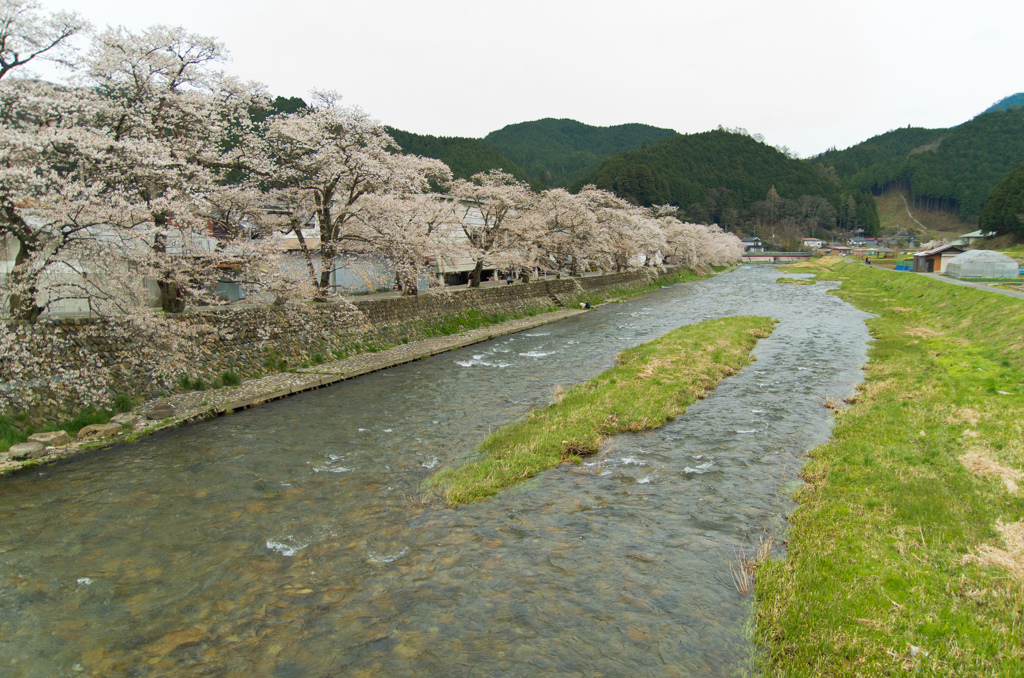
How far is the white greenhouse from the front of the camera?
43.3 meters

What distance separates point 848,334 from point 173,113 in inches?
1281

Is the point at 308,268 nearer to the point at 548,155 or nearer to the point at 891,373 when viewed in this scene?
the point at 891,373

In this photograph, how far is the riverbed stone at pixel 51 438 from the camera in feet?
44.8

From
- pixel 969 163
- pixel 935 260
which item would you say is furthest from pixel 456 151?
pixel 969 163

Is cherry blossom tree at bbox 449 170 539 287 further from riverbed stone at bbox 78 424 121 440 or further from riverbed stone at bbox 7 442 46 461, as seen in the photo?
riverbed stone at bbox 7 442 46 461

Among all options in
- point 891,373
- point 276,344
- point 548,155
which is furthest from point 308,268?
point 548,155

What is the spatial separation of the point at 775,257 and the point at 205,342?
139776mm

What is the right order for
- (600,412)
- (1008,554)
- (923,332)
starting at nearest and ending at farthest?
(1008,554)
(600,412)
(923,332)

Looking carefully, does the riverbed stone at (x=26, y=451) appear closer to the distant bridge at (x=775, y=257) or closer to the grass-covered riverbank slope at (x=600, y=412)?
the grass-covered riverbank slope at (x=600, y=412)

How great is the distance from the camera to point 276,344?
22.2 metres

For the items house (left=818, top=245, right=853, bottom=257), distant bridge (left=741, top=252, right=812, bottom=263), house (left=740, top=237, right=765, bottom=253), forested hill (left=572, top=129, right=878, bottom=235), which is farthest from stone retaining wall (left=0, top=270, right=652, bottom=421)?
house (left=740, top=237, right=765, bottom=253)

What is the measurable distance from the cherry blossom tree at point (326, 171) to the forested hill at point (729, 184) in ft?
375

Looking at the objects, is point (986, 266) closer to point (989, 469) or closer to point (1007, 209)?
point (989, 469)

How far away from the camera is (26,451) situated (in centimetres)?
1301
